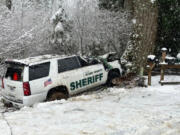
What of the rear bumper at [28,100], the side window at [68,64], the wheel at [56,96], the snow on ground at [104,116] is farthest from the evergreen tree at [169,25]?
the rear bumper at [28,100]

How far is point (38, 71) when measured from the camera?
7746 millimetres

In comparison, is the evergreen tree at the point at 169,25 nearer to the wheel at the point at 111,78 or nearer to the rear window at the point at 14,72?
the wheel at the point at 111,78

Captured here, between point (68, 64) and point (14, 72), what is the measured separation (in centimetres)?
178

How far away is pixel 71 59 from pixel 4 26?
15.2 feet

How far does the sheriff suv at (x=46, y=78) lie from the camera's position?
7535mm

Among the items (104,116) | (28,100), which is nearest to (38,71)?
(28,100)

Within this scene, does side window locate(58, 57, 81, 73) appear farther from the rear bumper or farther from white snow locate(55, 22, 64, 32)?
white snow locate(55, 22, 64, 32)

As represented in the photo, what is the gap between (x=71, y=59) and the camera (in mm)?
8781

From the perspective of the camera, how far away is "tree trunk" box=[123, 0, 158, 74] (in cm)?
1184

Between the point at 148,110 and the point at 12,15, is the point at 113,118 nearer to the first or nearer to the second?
the point at 148,110

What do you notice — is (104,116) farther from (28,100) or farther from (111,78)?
(111,78)

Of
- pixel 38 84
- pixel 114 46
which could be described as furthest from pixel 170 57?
pixel 38 84

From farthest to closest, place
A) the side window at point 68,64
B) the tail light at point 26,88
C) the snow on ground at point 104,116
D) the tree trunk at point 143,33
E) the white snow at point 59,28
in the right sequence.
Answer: the white snow at point 59,28 → the tree trunk at point 143,33 → the side window at point 68,64 → the tail light at point 26,88 → the snow on ground at point 104,116

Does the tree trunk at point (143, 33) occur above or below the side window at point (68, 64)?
above
